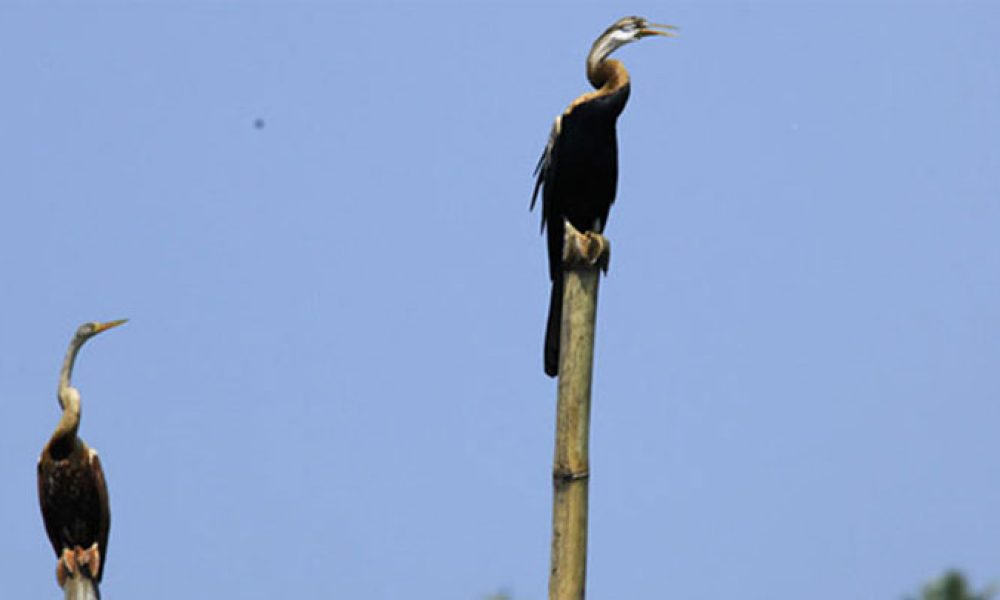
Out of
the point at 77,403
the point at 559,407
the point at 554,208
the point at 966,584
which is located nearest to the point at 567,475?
the point at 559,407

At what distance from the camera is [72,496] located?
8.00 meters

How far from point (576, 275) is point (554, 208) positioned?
212 cm

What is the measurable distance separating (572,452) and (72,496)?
2.11 m

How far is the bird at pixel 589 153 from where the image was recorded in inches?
349

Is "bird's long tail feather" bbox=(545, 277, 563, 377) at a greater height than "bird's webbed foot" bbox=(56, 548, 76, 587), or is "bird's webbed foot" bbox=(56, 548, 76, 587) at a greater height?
"bird's long tail feather" bbox=(545, 277, 563, 377)

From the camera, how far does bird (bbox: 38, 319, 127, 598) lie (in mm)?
7840

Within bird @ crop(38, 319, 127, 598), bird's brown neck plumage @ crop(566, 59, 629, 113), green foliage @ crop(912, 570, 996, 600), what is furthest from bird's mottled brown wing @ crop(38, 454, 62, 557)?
green foliage @ crop(912, 570, 996, 600)

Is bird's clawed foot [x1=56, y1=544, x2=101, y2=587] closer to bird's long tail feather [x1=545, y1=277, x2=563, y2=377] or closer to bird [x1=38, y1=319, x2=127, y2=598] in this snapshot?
bird [x1=38, y1=319, x2=127, y2=598]

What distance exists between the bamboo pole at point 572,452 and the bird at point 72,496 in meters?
1.88

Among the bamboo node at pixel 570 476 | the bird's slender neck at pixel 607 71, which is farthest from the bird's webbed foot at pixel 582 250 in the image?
the bird's slender neck at pixel 607 71

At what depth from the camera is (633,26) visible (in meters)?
9.08

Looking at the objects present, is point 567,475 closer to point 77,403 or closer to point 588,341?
point 588,341

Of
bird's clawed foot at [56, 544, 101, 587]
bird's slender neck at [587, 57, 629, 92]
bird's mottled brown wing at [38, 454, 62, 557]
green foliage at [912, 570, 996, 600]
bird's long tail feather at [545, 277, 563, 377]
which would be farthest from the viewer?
green foliage at [912, 570, 996, 600]

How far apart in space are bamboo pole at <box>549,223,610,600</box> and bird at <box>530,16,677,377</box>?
1.47 metres
